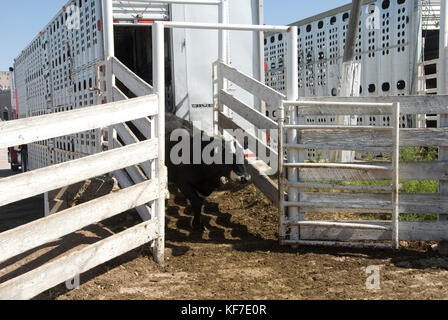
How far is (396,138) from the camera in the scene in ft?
16.0

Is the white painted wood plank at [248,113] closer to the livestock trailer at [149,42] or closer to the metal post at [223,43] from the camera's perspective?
the metal post at [223,43]

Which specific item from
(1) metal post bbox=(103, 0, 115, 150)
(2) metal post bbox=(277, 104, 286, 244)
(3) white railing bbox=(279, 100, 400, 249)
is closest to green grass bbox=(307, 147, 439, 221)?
(3) white railing bbox=(279, 100, 400, 249)

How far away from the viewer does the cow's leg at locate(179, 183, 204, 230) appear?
5.95m

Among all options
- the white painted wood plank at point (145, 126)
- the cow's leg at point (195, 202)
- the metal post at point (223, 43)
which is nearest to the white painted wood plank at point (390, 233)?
the cow's leg at point (195, 202)

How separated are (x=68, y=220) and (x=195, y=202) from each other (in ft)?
8.56

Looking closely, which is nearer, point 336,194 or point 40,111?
point 336,194

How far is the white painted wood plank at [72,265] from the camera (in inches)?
127

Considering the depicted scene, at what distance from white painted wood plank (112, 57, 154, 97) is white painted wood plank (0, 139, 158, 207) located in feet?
1.98

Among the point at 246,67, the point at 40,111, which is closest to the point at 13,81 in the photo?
the point at 40,111

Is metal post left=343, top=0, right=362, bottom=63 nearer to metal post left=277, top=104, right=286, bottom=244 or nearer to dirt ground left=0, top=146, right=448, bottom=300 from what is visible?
metal post left=277, top=104, right=286, bottom=244

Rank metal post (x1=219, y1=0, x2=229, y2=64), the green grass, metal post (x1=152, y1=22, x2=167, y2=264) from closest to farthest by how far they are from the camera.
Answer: metal post (x1=152, y1=22, x2=167, y2=264) < the green grass < metal post (x1=219, y1=0, x2=229, y2=64)

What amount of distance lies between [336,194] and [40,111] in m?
7.91

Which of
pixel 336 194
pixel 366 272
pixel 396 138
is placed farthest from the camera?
pixel 336 194
